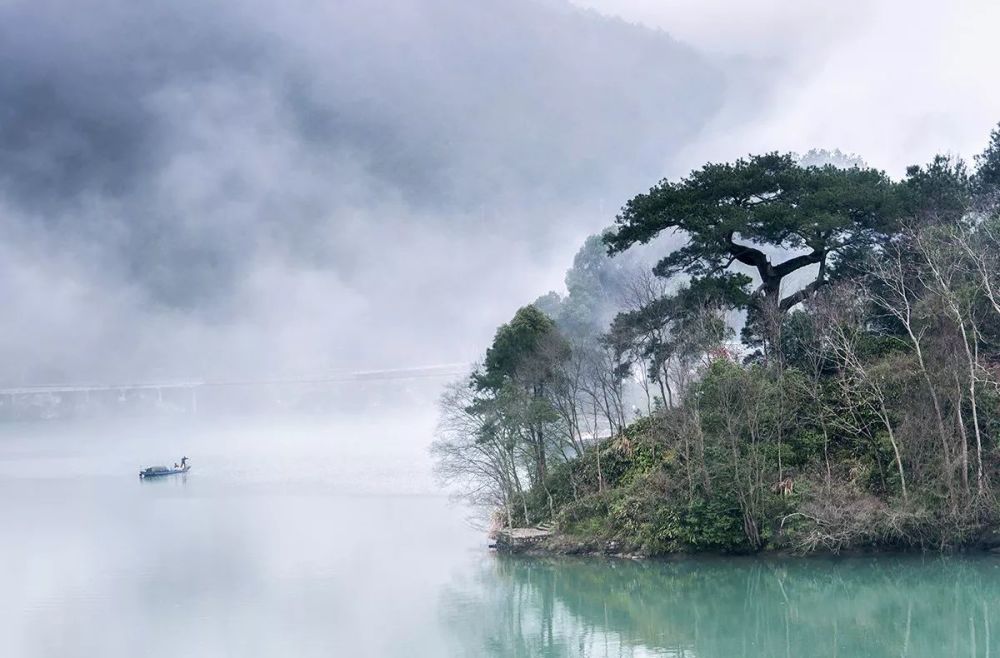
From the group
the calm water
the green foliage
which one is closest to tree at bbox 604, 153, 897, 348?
the green foliage

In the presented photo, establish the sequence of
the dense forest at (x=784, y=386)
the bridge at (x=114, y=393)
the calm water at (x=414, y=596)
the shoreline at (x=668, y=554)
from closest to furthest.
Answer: the calm water at (x=414, y=596) → the shoreline at (x=668, y=554) → the dense forest at (x=784, y=386) → the bridge at (x=114, y=393)

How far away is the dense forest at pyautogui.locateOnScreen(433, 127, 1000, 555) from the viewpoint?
25.1 meters

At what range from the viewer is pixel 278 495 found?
46094 millimetres

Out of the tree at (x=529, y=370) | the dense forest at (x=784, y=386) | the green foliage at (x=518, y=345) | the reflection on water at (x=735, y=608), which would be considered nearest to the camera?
the reflection on water at (x=735, y=608)

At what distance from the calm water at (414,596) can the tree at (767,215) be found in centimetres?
A: 880

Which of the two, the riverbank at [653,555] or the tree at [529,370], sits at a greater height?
the tree at [529,370]

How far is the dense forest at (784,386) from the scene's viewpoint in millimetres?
25141

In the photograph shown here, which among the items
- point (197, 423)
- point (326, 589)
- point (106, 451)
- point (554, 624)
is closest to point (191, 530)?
point (326, 589)

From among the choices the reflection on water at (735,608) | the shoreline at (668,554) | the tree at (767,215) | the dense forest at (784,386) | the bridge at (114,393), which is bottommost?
the reflection on water at (735,608)

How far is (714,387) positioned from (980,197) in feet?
36.6

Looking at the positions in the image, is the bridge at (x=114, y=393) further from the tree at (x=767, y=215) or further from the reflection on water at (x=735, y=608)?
the reflection on water at (x=735, y=608)

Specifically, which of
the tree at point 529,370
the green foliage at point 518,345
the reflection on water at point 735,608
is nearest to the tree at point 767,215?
the green foliage at point 518,345

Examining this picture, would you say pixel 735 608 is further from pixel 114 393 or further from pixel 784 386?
pixel 114 393

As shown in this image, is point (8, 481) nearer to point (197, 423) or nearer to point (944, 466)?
point (944, 466)
